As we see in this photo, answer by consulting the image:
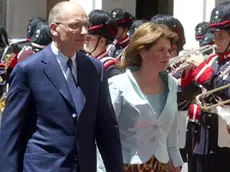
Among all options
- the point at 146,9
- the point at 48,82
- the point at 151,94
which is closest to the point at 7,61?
the point at 151,94

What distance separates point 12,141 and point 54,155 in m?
0.24

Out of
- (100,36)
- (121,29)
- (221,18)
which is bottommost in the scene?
(121,29)

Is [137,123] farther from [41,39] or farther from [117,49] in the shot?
[117,49]

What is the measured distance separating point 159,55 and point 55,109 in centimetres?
98

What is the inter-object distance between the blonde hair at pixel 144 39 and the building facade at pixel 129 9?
5.93 m

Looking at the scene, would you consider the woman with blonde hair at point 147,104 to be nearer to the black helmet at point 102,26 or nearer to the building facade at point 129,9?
the black helmet at point 102,26

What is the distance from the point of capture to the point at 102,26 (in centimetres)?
738

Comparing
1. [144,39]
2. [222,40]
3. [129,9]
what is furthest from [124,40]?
[144,39]

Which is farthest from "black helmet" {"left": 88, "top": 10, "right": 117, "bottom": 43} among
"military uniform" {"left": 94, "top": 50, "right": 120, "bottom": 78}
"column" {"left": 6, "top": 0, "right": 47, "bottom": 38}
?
"column" {"left": 6, "top": 0, "right": 47, "bottom": 38}

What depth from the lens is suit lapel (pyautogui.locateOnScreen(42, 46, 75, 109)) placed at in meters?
4.01

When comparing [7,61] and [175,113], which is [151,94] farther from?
[7,61]

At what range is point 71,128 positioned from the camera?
13.1 ft

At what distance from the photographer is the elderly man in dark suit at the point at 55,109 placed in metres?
3.97

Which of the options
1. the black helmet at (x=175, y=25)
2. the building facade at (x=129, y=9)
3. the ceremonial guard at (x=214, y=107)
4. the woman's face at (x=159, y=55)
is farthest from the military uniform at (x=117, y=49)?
the woman's face at (x=159, y=55)
